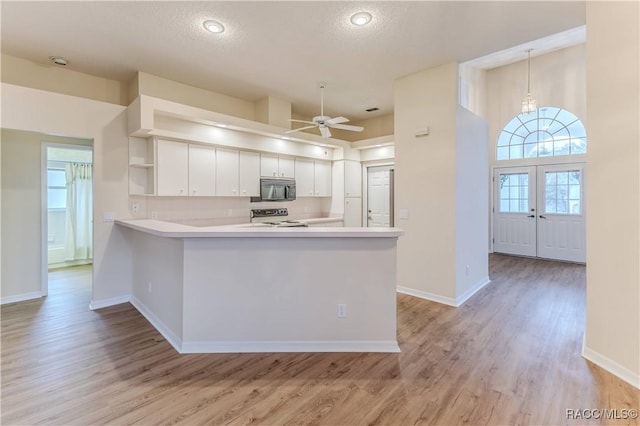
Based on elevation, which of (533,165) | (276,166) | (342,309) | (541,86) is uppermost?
(541,86)

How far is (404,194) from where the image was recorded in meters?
4.33

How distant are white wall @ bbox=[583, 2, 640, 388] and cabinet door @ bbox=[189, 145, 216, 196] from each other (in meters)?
4.51

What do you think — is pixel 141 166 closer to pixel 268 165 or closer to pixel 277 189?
pixel 268 165

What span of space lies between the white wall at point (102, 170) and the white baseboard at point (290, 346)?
2.12 metres

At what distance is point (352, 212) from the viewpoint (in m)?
6.49

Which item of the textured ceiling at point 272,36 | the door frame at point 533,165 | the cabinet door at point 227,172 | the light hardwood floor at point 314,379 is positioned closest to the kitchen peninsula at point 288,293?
the light hardwood floor at point 314,379

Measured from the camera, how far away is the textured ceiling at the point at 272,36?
2.79 meters

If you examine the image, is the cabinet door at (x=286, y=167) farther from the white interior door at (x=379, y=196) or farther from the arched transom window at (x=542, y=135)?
the arched transom window at (x=542, y=135)

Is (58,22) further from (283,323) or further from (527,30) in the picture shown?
(527,30)

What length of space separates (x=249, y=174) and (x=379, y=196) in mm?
2730

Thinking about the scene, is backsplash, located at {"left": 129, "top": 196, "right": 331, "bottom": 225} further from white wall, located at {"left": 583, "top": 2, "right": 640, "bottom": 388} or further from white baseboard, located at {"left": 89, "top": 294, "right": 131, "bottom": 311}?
white wall, located at {"left": 583, "top": 2, "right": 640, "bottom": 388}

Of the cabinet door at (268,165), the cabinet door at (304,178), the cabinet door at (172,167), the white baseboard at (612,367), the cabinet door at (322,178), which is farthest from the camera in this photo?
the cabinet door at (322,178)

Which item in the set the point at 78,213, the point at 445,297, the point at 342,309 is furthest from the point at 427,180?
the point at 78,213

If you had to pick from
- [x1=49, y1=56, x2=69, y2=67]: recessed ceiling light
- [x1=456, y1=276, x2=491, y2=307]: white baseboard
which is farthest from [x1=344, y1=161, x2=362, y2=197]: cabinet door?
[x1=49, y1=56, x2=69, y2=67]: recessed ceiling light
